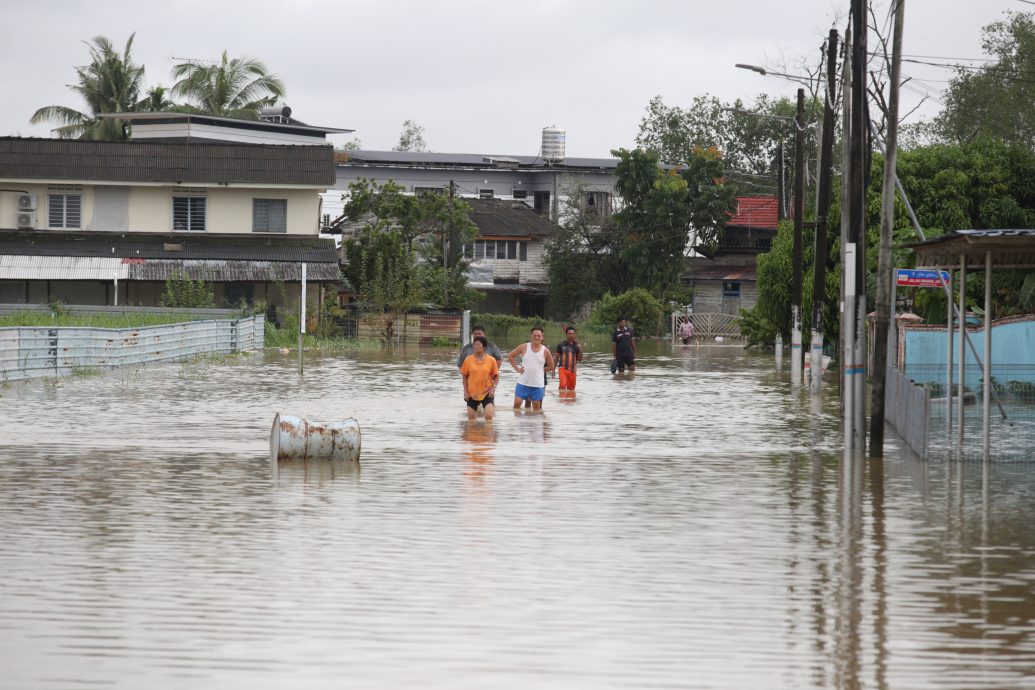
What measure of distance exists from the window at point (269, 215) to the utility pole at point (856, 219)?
145 feet

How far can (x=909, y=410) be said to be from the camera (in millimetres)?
20484

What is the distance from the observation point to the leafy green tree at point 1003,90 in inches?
2549

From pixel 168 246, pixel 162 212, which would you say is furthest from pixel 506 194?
pixel 168 246

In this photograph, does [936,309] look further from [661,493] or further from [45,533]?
[45,533]

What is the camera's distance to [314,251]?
62156 millimetres

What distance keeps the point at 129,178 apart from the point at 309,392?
34.1m

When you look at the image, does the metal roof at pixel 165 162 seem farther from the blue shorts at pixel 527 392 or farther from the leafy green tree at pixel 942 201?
the blue shorts at pixel 527 392

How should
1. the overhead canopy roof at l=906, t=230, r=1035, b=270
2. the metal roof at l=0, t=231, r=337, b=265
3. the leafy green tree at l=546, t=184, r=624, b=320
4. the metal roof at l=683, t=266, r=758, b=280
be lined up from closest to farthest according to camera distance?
the overhead canopy roof at l=906, t=230, r=1035, b=270, the metal roof at l=0, t=231, r=337, b=265, the metal roof at l=683, t=266, r=758, b=280, the leafy green tree at l=546, t=184, r=624, b=320

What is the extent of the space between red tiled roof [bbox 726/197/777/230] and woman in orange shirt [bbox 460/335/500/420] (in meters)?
56.1

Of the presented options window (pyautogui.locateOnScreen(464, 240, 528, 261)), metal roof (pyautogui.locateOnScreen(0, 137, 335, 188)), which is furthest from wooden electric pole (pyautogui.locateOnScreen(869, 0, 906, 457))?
window (pyautogui.locateOnScreen(464, 240, 528, 261))

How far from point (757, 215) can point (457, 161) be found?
19.4 m

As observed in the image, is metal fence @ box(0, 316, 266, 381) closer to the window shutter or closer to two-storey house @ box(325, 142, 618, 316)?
the window shutter

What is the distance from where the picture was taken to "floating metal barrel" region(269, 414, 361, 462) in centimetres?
1736

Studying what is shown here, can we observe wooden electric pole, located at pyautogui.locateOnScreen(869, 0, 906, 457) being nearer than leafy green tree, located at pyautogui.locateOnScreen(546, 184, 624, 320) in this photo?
Yes
